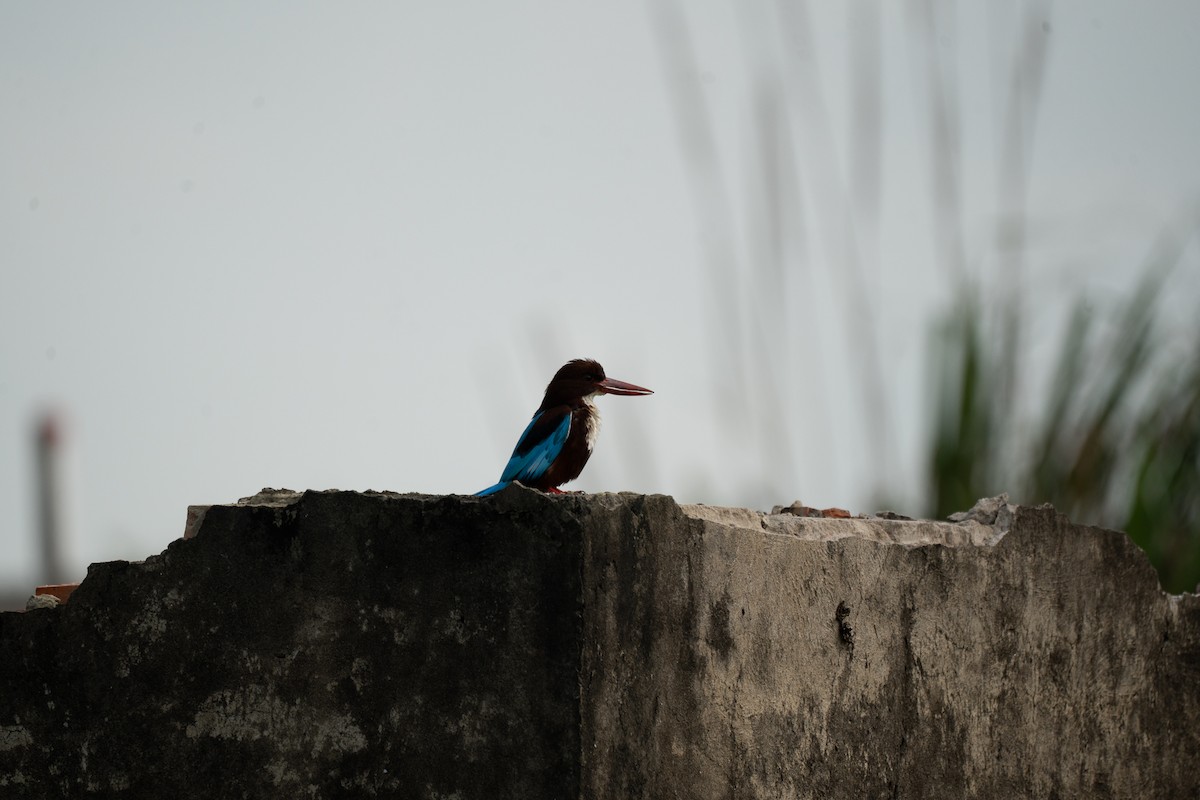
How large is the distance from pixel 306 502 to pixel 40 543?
18390 mm

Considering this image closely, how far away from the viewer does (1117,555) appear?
11.6 ft

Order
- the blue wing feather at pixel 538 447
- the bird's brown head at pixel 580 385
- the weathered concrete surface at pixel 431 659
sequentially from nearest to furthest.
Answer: the weathered concrete surface at pixel 431 659 < the blue wing feather at pixel 538 447 < the bird's brown head at pixel 580 385

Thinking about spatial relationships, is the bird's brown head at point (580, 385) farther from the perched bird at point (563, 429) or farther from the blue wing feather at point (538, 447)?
the blue wing feather at point (538, 447)

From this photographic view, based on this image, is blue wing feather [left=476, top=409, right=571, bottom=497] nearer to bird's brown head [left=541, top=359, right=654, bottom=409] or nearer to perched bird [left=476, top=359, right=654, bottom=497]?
perched bird [left=476, top=359, right=654, bottom=497]

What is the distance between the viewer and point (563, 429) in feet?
10.4

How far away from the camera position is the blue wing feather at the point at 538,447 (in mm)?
3119

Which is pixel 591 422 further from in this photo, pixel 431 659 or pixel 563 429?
pixel 431 659

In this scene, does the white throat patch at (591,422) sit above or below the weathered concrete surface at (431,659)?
above

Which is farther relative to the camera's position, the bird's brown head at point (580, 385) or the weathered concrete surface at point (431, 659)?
the bird's brown head at point (580, 385)

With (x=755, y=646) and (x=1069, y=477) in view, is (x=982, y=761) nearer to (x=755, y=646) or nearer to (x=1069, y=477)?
(x=755, y=646)

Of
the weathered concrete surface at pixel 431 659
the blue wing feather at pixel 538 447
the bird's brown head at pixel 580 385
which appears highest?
the bird's brown head at pixel 580 385

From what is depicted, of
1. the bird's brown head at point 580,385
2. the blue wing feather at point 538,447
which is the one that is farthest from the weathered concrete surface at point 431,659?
the bird's brown head at point 580,385

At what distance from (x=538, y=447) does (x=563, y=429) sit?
7 cm

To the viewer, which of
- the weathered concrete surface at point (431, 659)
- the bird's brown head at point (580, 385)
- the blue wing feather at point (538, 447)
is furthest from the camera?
→ the bird's brown head at point (580, 385)
